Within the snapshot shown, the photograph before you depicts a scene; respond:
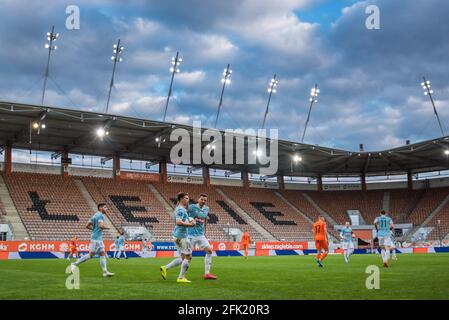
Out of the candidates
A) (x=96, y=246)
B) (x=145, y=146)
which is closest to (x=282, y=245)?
(x=145, y=146)

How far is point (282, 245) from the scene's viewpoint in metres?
52.2

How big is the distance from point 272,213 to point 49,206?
2687 cm

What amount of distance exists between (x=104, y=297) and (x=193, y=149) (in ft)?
156

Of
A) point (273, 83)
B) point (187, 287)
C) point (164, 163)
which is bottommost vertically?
point (187, 287)

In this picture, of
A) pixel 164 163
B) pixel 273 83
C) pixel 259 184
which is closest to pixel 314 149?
pixel 273 83

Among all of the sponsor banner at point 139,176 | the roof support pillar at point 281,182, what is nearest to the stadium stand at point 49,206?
the sponsor banner at point 139,176

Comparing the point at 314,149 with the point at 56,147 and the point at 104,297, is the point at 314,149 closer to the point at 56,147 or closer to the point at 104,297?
the point at 56,147

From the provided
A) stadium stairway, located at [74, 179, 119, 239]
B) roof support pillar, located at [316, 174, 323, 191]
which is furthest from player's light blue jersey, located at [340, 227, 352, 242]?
roof support pillar, located at [316, 174, 323, 191]

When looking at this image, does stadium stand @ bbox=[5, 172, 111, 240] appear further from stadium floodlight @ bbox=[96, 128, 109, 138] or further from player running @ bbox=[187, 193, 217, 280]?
player running @ bbox=[187, 193, 217, 280]

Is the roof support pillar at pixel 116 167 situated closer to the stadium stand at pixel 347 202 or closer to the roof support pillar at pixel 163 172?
the roof support pillar at pixel 163 172

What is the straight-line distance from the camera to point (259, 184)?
68500mm

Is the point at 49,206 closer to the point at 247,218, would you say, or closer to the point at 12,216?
the point at 12,216

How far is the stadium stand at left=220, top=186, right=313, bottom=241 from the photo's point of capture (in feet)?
191

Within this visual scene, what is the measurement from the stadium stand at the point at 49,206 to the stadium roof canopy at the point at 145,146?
12.4 feet
